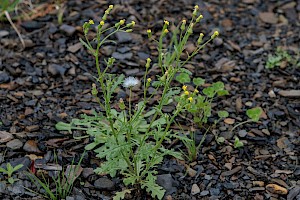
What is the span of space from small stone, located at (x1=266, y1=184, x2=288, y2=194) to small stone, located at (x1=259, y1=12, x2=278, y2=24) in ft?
5.68

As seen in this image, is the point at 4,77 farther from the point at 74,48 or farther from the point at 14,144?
the point at 14,144

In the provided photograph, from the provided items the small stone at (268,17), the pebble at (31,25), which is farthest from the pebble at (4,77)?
the small stone at (268,17)

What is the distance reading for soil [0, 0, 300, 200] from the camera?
2.77m

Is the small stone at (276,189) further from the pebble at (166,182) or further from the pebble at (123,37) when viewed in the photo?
the pebble at (123,37)

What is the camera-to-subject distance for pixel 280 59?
3680 mm

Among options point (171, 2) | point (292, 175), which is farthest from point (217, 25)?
point (292, 175)

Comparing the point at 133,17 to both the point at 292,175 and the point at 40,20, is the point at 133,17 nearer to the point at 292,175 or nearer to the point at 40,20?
the point at 40,20

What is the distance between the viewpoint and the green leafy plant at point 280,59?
11.9ft

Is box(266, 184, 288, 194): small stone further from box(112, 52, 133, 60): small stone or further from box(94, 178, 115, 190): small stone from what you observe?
box(112, 52, 133, 60): small stone

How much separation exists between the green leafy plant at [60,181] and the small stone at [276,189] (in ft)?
3.05

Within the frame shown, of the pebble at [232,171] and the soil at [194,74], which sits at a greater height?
the soil at [194,74]

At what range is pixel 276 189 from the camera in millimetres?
2750

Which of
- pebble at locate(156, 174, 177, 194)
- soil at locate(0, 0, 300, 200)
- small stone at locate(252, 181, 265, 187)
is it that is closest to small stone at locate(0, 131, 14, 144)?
soil at locate(0, 0, 300, 200)

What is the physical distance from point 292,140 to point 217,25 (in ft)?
4.16
